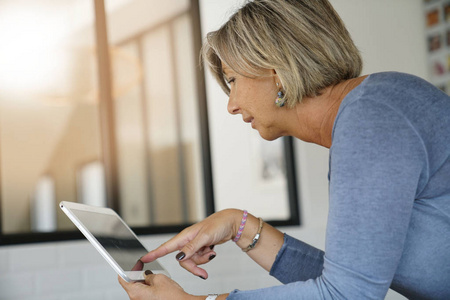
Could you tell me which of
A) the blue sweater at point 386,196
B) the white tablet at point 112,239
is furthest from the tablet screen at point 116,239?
the blue sweater at point 386,196

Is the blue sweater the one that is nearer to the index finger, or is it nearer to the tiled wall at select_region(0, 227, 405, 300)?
the index finger

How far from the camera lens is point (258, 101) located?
3.92ft

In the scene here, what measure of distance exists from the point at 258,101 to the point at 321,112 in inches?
5.8

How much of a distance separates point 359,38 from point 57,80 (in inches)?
66.9

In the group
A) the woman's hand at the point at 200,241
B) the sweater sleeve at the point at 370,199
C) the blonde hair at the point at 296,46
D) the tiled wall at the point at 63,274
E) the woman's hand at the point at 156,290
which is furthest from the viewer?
the tiled wall at the point at 63,274

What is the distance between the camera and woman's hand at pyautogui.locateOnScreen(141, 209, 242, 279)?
3.85ft

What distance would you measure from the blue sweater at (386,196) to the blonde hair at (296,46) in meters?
0.16

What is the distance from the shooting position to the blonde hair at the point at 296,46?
3.50 feet

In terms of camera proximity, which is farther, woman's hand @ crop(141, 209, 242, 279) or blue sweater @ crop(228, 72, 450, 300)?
woman's hand @ crop(141, 209, 242, 279)

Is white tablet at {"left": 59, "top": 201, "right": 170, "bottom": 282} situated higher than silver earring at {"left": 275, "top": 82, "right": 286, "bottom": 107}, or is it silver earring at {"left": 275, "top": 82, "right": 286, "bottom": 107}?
silver earring at {"left": 275, "top": 82, "right": 286, "bottom": 107}

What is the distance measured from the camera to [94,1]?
2.48 m

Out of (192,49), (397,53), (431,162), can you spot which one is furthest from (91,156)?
(431,162)

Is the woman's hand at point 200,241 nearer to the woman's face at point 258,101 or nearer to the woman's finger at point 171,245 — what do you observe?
the woman's finger at point 171,245

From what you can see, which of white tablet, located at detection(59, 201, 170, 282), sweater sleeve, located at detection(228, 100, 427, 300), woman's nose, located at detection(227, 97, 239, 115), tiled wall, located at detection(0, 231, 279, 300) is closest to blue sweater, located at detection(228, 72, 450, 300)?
sweater sleeve, located at detection(228, 100, 427, 300)
